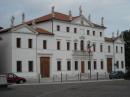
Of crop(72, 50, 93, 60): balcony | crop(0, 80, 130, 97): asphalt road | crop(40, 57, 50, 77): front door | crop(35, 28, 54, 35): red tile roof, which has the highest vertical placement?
crop(35, 28, 54, 35): red tile roof

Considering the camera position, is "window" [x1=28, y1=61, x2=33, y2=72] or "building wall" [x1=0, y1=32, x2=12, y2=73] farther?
"window" [x1=28, y1=61, x2=33, y2=72]

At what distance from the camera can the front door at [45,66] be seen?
57.9 meters

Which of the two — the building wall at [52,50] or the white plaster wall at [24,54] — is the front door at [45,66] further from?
the white plaster wall at [24,54]

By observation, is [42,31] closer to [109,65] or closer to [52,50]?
[52,50]

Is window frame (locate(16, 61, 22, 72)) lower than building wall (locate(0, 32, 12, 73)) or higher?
lower

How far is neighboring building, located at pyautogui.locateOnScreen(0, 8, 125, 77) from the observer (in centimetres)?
5444

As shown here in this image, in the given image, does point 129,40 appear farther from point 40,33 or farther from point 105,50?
point 40,33

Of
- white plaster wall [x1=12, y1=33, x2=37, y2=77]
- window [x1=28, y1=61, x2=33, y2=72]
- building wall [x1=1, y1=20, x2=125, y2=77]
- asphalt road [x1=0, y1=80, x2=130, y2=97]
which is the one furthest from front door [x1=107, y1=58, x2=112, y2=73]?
asphalt road [x1=0, y1=80, x2=130, y2=97]

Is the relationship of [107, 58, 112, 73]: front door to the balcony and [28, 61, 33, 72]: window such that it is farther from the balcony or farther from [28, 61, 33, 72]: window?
[28, 61, 33, 72]: window

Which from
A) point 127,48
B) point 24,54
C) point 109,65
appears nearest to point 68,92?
point 24,54

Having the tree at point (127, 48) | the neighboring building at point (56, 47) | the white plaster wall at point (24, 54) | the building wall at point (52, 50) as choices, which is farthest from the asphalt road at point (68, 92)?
the tree at point (127, 48)

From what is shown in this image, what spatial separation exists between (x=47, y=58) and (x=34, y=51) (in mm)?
3407

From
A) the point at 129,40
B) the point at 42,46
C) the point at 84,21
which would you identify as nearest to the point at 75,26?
the point at 84,21

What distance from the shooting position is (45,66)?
192 feet
